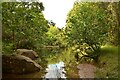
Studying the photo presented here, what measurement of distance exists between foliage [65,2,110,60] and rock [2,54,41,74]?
66 cm

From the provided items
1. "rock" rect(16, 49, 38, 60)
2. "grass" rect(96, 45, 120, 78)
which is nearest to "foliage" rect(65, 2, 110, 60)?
"grass" rect(96, 45, 120, 78)

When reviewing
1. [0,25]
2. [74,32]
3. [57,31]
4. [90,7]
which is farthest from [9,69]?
[90,7]

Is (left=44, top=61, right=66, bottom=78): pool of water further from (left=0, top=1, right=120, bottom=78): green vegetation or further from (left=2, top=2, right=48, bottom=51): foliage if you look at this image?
(left=2, top=2, right=48, bottom=51): foliage

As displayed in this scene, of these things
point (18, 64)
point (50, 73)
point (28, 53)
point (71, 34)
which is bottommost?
point (50, 73)

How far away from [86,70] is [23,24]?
1081 mm

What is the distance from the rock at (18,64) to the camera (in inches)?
126

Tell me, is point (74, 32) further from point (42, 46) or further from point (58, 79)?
point (58, 79)

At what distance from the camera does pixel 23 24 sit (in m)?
3.30

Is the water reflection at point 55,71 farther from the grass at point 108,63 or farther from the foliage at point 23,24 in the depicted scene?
the grass at point 108,63

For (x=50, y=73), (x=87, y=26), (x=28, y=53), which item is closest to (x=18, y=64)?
(x=28, y=53)

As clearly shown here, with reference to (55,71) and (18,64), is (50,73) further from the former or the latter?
(18,64)

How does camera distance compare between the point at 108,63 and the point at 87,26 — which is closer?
the point at 108,63

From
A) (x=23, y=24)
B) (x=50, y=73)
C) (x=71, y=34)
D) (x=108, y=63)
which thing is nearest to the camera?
(x=108, y=63)

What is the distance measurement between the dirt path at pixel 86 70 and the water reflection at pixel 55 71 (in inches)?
9.6
